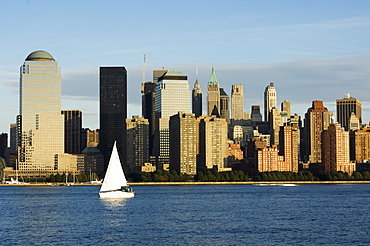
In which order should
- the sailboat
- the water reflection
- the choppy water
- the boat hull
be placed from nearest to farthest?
the choppy water → the water reflection → the sailboat → the boat hull

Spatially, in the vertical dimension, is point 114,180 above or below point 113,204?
above

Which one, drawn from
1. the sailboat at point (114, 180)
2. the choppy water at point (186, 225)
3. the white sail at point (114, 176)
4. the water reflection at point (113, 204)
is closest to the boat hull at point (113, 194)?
the sailboat at point (114, 180)

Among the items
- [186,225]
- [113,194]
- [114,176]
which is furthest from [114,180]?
[186,225]

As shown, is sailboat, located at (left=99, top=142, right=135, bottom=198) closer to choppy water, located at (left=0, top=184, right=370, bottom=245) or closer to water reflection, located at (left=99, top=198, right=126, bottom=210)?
water reflection, located at (left=99, top=198, right=126, bottom=210)

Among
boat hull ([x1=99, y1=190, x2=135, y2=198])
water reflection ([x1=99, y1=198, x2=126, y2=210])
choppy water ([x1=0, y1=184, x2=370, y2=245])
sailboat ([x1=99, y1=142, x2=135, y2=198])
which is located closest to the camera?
choppy water ([x1=0, y1=184, x2=370, y2=245])

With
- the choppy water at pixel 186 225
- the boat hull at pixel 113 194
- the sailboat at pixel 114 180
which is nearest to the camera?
the choppy water at pixel 186 225

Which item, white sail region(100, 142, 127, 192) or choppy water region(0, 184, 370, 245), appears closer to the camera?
choppy water region(0, 184, 370, 245)

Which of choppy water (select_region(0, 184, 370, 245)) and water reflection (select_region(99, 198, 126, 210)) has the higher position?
water reflection (select_region(99, 198, 126, 210))

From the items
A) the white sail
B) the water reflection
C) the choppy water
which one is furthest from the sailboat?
the choppy water

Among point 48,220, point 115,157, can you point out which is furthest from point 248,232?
point 115,157

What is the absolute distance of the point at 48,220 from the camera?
321ft

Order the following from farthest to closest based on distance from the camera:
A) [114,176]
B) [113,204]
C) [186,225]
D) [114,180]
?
1. [114,180]
2. [114,176]
3. [113,204]
4. [186,225]

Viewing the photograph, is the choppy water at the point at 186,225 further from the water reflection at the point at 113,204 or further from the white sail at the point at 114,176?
the white sail at the point at 114,176

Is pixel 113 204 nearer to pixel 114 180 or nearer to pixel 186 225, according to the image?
pixel 114 180
